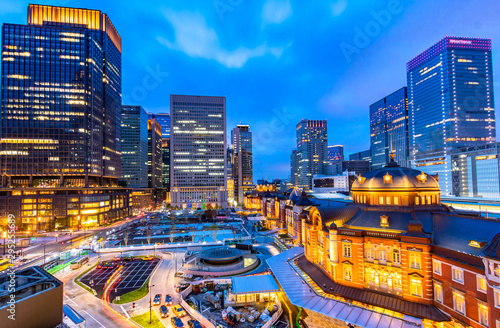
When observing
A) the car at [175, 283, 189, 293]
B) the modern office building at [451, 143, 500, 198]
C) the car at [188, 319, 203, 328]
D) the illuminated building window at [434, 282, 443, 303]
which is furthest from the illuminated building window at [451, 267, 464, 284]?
the modern office building at [451, 143, 500, 198]

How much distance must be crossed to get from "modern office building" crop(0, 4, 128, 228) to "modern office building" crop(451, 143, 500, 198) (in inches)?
7240

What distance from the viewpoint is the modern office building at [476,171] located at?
110000 millimetres

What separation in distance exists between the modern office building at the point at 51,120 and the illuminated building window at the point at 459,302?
13038cm

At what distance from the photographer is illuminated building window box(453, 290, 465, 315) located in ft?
89.2

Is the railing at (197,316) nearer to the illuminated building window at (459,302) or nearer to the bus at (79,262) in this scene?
the illuminated building window at (459,302)

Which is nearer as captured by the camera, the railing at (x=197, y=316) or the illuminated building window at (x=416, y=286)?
the illuminated building window at (x=416, y=286)

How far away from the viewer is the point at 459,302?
27734 millimetres

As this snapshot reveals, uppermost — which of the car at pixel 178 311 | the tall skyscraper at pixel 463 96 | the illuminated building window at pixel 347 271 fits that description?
the tall skyscraper at pixel 463 96

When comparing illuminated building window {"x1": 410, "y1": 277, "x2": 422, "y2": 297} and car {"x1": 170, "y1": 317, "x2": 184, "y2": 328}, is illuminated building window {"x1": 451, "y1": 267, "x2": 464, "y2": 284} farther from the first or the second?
car {"x1": 170, "y1": 317, "x2": 184, "y2": 328}

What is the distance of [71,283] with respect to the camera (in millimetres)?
49156

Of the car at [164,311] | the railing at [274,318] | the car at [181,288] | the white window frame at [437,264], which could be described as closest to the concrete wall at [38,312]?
the car at [164,311]

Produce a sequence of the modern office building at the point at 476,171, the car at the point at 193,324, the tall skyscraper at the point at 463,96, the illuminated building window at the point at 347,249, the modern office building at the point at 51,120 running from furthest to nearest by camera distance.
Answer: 1. the tall skyscraper at the point at 463,96
2. the modern office building at the point at 476,171
3. the modern office building at the point at 51,120
4. the illuminated building window at the point at 347,249
5. the car at the point at 193,324

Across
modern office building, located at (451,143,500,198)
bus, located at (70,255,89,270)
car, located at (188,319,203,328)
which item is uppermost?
modern office building, located at (451,143,500,198)

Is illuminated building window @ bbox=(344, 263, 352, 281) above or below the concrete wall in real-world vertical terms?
below
